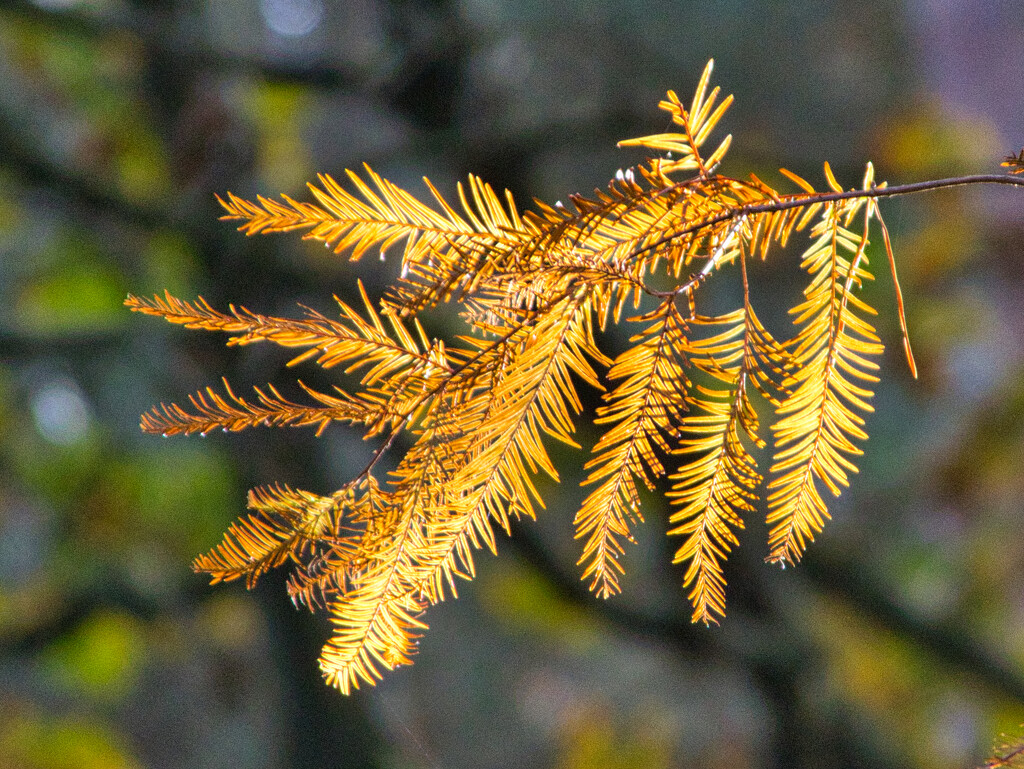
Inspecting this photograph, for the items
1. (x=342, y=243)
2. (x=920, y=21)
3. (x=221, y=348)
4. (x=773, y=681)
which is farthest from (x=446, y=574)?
(x=920, y=21)

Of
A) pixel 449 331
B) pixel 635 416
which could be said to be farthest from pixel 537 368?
pixel 449 331

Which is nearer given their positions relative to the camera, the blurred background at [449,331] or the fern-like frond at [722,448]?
the fern-like frond at [722,448]

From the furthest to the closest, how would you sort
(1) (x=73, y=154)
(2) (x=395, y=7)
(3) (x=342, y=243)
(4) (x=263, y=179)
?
(1) (x=73, y=154)
(4) (x=263, y=179)
(2) (x=395, y=7)
(3) (x=342, y=243)

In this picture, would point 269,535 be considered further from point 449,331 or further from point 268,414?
point 449,331

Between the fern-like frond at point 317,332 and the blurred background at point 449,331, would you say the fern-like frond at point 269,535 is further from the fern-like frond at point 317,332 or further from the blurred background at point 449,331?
the blurred background at point 449,331

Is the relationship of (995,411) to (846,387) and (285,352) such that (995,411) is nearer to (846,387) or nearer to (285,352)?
(285,352)

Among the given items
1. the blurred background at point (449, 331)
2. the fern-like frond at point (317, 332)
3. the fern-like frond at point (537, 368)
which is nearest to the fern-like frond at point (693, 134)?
the fern-like frond at point (537, 368)

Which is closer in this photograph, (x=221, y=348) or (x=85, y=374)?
(x=221, y=348)

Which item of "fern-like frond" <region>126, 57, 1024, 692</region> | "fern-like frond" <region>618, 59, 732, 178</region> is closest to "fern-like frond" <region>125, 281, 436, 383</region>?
"fern-like frond" <region>126, 57, 1024, 692</region>
